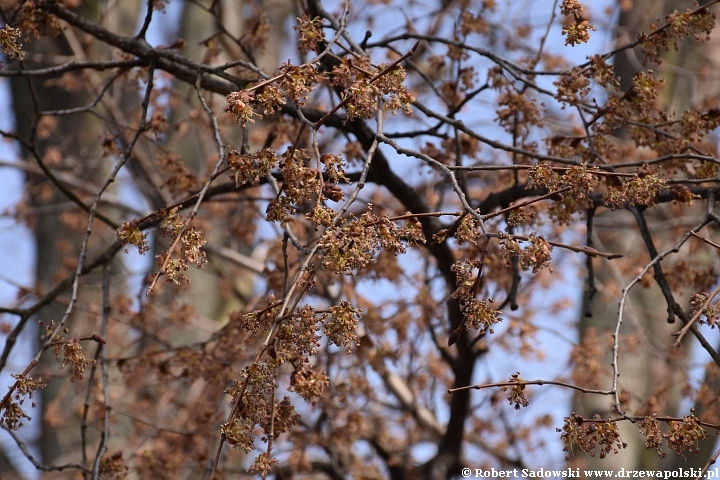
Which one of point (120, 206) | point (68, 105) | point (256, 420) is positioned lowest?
point (256, 420)

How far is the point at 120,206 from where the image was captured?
18.2 feet

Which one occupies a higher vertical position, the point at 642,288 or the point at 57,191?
the point at 57,191

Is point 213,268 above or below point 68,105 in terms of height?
below

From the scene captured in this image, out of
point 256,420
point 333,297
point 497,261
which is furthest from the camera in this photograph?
point 333,297

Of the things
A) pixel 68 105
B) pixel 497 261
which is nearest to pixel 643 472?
pixel 497 261

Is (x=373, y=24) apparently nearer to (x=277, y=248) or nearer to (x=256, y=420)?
(x=277, y=248)

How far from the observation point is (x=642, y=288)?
6.12 meters

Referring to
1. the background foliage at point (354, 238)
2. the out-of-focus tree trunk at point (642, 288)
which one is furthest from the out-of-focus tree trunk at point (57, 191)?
the out-of-focus tree trunk at point (642, 288)

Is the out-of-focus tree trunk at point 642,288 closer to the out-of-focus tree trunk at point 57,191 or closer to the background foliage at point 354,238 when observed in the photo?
the background foliage at point 354,238

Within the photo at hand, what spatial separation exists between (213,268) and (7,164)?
1707mm

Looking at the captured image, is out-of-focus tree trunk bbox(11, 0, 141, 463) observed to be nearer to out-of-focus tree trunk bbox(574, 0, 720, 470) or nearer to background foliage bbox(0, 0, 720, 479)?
background foliage bbox(0, 0, 720, 479)

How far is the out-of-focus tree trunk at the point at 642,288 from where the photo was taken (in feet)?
18.3

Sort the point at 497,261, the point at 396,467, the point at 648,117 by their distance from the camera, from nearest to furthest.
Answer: the point at 648,117 < the point at 497,261 < the point at 396,467

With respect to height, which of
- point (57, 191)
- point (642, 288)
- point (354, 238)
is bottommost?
point (354, 238)
